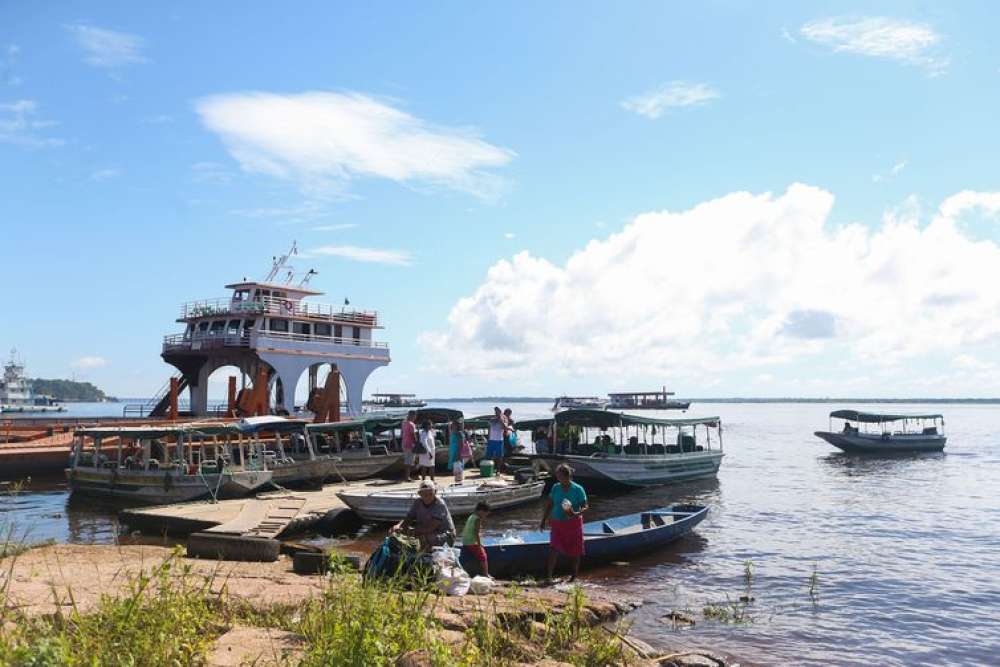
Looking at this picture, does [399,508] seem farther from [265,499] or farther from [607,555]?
[607,555]

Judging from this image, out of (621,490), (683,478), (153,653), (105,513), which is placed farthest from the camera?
(683,478)

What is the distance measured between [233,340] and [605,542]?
1099 inches

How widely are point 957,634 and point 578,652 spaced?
819 cm

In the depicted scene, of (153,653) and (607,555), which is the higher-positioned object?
(153,653)

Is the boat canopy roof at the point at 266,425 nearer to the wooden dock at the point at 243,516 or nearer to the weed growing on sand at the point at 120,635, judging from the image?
the wooden dock at the point at 243,516

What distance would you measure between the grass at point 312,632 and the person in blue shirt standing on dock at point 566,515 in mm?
3440

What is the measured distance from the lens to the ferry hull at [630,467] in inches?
981

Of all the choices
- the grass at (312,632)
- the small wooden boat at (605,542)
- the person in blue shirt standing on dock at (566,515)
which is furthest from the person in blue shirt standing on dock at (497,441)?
the grass at (312,632)

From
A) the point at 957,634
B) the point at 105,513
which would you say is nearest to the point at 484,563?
the point at 957,634

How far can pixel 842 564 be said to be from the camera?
17172mm

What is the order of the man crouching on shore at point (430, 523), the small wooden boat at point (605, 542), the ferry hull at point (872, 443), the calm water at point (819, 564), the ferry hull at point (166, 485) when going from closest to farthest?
the man crouching on shore at point (430, 523)
the calm water at point (819, 564)
the small wooden boat at point (605, 542)
the ferry hull at point (166, 485)
the ferry hull at point (872, 443)

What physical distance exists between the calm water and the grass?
3713mm

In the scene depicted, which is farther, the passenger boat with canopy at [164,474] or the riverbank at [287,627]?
the passenger boat with canopy at [164,474]

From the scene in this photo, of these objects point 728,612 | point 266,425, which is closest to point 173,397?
point 266,425
